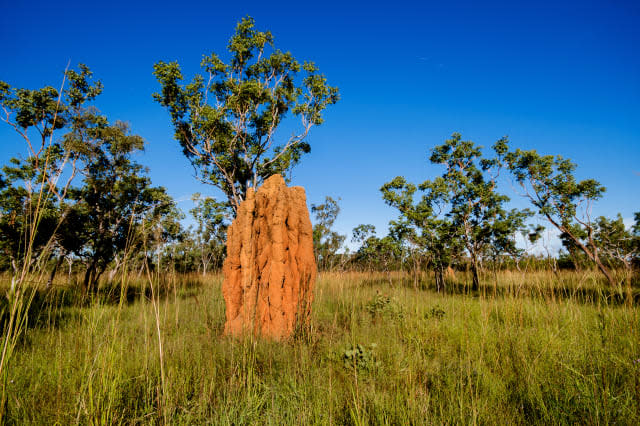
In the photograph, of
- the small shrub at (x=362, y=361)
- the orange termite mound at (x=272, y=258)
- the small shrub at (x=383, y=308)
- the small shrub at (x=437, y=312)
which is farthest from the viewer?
the small shrub at (x=383, y=308)

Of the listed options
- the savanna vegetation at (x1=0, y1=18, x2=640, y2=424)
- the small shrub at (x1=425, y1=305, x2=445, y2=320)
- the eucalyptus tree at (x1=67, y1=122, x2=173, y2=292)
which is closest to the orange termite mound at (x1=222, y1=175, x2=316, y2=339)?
the savanna vegetation at (x1=0, y1=18, x2=640, y2=424)

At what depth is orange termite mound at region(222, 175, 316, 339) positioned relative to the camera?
4773mm

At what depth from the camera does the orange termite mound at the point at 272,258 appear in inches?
188

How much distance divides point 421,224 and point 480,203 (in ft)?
11.0

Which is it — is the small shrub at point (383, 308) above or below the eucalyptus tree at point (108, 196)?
below

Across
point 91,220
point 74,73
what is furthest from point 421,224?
point 74,73

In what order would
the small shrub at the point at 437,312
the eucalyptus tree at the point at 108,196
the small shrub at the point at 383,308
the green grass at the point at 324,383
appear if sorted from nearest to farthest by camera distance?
the green grass at the point at 324,383
the small shrub at the point at 437,312
the small shrub at the point at 383,308
the eucalyptus tree at the point at 108,196

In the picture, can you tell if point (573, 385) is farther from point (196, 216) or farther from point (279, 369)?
point (196, 216)

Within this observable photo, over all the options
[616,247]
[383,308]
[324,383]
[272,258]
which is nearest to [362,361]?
[324,383]

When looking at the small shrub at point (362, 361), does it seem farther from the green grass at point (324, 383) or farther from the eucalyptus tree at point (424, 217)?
the eucalyptus tree at point (424, 217)

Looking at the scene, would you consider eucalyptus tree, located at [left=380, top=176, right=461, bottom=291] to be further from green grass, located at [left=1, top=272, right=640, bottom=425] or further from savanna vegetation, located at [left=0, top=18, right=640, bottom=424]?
green grass, located at [left=1, top=272, right=640, bottom=425]

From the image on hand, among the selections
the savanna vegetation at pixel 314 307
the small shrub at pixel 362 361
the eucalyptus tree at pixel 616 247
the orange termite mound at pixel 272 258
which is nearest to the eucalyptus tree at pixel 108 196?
the savanna vegetation at pixel 314 307

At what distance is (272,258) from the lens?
4.95 m

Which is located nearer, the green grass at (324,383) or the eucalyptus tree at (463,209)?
the green grass at (324,383)
